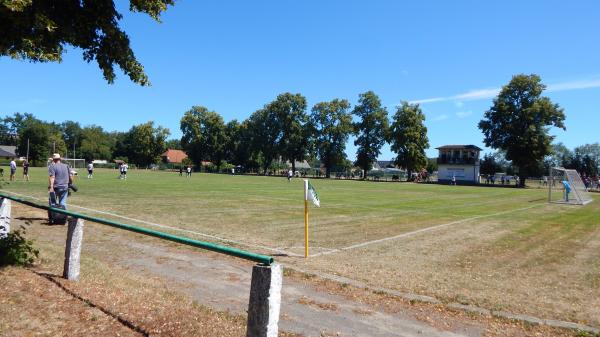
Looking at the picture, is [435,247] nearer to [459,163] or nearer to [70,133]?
[459,163]

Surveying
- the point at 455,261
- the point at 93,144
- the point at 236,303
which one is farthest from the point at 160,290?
the point at 93,144

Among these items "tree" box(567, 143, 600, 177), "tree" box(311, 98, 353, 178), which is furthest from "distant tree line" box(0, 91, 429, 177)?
"tree" box(567, 143, 600, 177)

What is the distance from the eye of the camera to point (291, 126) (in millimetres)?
95625

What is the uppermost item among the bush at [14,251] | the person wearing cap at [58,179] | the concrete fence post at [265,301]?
the person wearing cap at [58,179]

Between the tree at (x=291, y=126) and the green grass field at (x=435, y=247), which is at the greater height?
the tree at (x=291, y=126)

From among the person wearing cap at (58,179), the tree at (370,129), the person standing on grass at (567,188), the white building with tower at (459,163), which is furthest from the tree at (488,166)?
the person wearing cap at (58,179)

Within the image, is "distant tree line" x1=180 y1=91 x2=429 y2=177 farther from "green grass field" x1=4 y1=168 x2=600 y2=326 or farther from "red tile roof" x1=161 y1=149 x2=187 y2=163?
"green grass field" x1=4 y1=168 x2=600 y2=326

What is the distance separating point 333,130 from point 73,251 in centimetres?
8718

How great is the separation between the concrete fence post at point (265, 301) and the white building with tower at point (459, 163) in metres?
80.0

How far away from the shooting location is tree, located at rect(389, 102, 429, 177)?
268 ft

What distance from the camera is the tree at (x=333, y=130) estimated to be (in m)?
92.2

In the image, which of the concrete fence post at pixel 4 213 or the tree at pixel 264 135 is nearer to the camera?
the concrete fence post at pixel 4 213

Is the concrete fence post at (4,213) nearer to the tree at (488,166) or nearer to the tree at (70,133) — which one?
the tree at (488,166)

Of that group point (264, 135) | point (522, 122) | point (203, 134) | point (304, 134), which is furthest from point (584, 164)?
point (203, 134)
